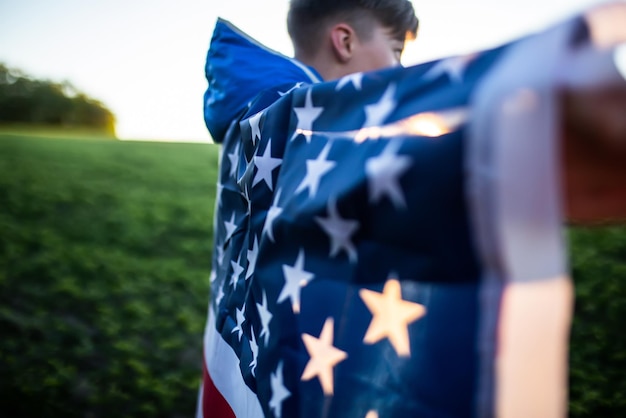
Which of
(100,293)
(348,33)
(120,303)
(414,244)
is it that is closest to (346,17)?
(348,33)

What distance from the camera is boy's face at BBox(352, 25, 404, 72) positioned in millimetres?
1651

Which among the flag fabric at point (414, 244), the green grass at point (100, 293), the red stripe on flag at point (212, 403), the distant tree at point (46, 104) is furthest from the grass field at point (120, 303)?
the distant tree at point (46, 104)

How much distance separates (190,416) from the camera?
9.45 feet

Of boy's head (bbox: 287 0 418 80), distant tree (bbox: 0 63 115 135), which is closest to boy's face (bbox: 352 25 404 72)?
boy's head (bbox: 287 0 418 80)

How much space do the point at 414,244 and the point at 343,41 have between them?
118 cm

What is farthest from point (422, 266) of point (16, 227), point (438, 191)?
point (16, 227)

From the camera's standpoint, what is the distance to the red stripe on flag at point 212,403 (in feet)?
4.39

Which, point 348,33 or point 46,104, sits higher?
point 46,104

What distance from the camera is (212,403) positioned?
4.83 ft

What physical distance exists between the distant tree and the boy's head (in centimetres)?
3466

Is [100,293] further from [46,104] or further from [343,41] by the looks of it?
[46,104]

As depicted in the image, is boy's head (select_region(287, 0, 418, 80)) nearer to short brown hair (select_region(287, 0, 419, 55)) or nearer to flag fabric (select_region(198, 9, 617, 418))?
short brown hair (select_region(287, 0, 419, 55))

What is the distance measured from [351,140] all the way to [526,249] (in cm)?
35

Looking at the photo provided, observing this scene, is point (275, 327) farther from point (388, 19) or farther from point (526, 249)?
point (388, 19)
